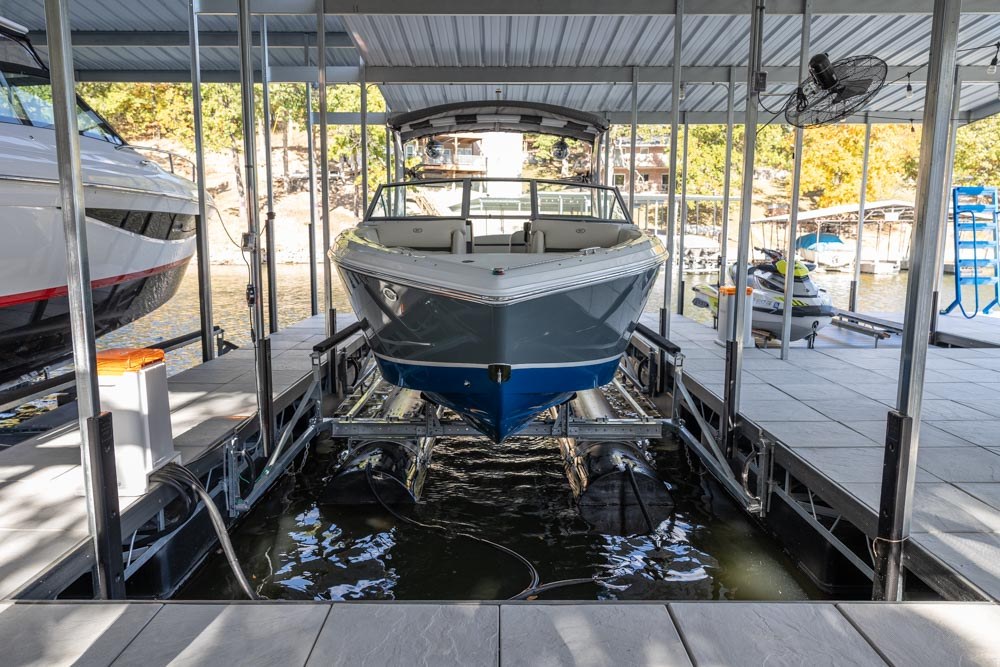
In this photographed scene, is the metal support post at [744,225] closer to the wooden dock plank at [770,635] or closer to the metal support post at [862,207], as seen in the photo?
the wooden dock plank at [770,635]

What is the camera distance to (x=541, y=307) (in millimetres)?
3914

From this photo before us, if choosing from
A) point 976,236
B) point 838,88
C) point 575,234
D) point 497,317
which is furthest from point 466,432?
point 976,236

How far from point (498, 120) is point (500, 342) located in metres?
3.78

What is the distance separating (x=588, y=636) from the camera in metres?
2.22

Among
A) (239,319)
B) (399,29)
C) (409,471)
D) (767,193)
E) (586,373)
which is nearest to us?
(586,373)

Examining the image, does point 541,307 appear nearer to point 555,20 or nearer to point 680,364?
point 680,364

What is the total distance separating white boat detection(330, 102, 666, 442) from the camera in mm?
3895

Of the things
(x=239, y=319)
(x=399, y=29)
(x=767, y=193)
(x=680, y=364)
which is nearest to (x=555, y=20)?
(x=399, y=29)

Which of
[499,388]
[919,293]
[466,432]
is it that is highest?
[919,293]

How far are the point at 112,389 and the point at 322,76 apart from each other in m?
4.10

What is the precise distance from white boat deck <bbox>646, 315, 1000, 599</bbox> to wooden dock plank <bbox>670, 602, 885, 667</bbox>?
2.17 feet

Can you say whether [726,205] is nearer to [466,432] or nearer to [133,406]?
[466,432]

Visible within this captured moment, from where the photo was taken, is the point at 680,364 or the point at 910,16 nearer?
the point at 680,364

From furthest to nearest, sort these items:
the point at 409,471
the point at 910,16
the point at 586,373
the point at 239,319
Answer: the point at 239,319
the point at 910,16
the point at 409,471
the point at 586,373
